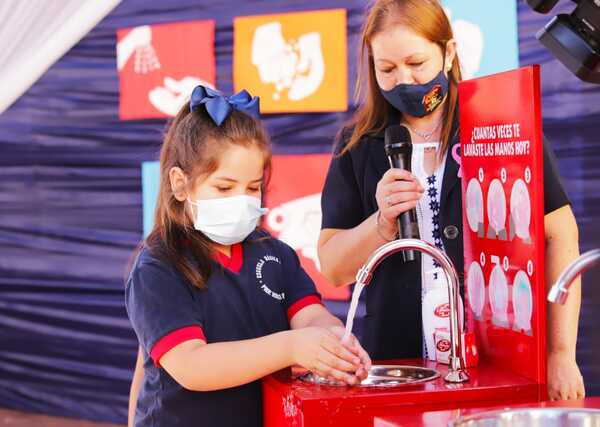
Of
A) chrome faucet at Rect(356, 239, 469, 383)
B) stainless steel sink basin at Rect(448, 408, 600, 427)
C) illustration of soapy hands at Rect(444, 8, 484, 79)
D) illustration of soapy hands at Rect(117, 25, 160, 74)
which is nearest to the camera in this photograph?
stainless steel sink basin at Rect(448, 408, 600, 427)

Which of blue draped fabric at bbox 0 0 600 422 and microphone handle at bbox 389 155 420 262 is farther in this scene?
blue draped fabric at bbox 0 0 600 422

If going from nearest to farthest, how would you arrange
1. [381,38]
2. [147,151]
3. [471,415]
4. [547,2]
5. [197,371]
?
[471,415] < [547,2] < [197,371] < [381,38] < [147,151]

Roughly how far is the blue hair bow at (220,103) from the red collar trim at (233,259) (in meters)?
0.23

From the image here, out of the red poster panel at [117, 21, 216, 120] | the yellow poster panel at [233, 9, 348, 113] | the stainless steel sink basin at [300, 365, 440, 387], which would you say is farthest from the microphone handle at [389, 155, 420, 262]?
the red poster panel at [117, 21, 216, 120]

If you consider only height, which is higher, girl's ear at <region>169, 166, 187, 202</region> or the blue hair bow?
the blue hair bow

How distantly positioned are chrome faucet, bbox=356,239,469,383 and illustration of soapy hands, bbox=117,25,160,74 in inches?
112

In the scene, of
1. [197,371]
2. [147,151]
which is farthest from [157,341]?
[147,151]

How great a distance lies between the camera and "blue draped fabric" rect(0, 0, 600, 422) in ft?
13.9

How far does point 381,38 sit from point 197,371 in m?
0.74

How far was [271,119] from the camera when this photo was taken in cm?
388

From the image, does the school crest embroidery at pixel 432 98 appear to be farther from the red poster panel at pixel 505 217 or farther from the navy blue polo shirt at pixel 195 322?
the navy blue polo shirt at pixel 195 322

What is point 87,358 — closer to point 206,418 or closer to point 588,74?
point 206,418

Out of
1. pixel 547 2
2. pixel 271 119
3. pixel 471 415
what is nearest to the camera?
pixel 471 415

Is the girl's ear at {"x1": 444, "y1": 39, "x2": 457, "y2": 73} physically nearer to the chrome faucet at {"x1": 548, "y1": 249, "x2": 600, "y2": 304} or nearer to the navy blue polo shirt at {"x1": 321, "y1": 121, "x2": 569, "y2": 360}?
the navy blue polo shirt at {"x1": 321, "y1": 121, "x2": 569, "y2": 360}
